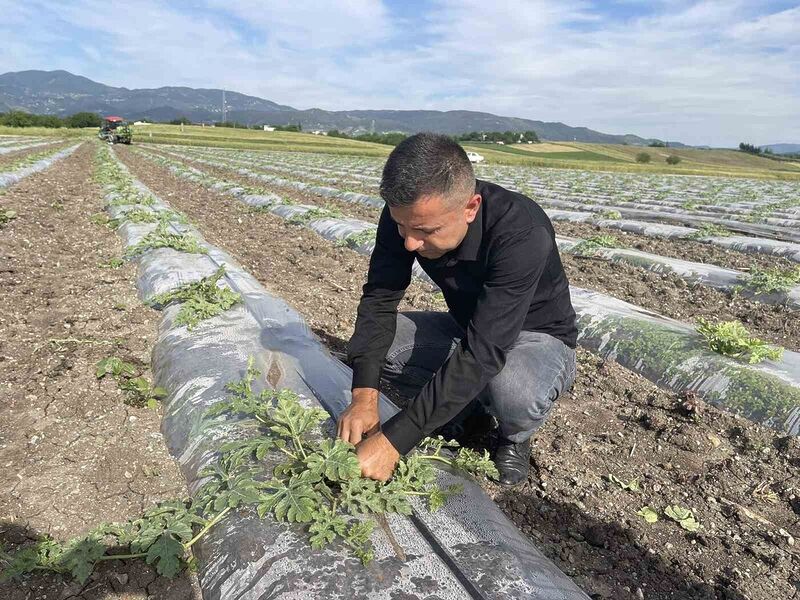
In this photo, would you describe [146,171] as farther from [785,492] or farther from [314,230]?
[785,492]

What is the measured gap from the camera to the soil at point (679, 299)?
499 cm

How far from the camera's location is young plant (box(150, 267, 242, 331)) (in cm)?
362

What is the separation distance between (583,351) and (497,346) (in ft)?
7.85

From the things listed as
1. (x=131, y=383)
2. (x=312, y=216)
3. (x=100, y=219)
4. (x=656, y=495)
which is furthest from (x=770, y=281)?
(x=100, y=219)

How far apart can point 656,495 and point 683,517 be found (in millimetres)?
186

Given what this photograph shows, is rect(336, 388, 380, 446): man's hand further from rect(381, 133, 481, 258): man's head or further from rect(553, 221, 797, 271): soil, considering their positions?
rect(553, 221, 797, 271): soil

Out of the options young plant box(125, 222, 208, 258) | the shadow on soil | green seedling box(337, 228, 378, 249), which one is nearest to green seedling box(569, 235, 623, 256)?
green seedling box(337, 228, 378, 249)

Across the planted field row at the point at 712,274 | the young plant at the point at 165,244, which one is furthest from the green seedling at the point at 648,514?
the young plant at the point at 165,244

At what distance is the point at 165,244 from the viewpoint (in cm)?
563

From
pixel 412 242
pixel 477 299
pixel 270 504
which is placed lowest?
pixel 270 504

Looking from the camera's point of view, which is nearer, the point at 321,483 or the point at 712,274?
the point at 321,483

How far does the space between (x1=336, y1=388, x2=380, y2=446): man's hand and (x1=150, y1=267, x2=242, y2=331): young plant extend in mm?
1597

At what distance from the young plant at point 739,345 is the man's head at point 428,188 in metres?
2.46

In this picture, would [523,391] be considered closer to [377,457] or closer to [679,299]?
[377,457]
